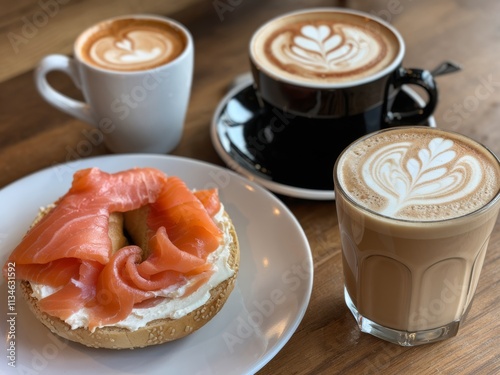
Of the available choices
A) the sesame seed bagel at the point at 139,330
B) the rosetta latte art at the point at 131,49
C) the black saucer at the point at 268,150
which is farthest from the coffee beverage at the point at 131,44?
the sesame seed bagel at the point at 139,330

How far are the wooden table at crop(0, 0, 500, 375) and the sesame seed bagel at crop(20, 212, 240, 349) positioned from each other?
0.42ft

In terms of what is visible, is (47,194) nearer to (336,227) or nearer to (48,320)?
(48,320)

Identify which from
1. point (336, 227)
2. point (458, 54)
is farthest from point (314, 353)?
point (458, 54)

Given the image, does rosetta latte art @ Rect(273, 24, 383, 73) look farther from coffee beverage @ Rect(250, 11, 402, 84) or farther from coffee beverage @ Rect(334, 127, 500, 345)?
coffee beverage @ Rect(334, 127, 500, 345)

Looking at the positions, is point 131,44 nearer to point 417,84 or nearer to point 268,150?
point 268,150

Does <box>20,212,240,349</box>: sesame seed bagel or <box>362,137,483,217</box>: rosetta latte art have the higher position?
<box>362,137,483,217</box>: rosetta latte art

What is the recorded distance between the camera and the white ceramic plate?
3.01 ft

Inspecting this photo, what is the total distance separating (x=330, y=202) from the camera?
1.23 m

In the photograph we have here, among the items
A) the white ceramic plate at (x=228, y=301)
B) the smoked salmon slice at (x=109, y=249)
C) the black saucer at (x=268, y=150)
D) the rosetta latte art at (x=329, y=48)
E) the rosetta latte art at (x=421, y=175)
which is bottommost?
the black saucer at (x=268, y=150)

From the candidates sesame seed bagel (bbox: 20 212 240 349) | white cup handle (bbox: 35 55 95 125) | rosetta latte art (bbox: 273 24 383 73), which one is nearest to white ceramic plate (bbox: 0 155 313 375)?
sesame seed bagel (bbox: 20 212 240 349)

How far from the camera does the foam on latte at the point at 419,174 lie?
0.84 meters

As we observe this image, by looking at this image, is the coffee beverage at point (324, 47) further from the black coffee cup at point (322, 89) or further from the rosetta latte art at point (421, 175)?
the rosetta latte art at point (421, 175)

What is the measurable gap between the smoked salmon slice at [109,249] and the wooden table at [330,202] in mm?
210

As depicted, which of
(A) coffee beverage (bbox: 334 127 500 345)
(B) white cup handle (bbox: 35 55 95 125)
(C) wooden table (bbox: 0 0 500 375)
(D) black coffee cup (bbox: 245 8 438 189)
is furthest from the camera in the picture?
(B) white cup handle (bbox: 35 55 95 125)
